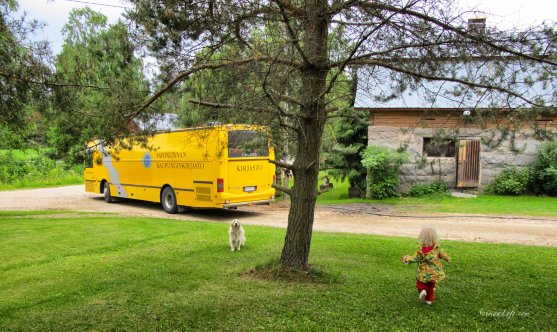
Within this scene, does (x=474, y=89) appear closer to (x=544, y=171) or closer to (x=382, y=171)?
(x=382, y=171)

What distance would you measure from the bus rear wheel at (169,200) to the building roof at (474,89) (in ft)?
35.6

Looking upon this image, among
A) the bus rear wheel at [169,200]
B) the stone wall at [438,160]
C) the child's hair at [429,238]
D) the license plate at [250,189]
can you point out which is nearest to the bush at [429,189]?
the stone wall at [438,160]

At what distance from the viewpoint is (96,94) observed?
256 inches

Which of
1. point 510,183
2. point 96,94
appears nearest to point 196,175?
point 96,94

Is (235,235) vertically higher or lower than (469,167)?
lower

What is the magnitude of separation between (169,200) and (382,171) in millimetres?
8397

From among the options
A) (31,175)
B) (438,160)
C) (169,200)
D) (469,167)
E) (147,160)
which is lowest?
(169,200)

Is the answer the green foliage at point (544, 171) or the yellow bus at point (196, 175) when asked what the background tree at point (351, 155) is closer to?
the yellow bus at point (196, 175)

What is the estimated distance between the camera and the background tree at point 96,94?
5.91 metres

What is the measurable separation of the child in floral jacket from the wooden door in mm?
13511

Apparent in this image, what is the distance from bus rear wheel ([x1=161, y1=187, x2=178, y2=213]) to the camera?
1535 centimetres

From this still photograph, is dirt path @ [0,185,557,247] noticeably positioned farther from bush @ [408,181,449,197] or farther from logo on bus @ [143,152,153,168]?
bush @ [408,181,449,197]

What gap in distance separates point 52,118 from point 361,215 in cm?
1039

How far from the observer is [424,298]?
5094 millimetres
